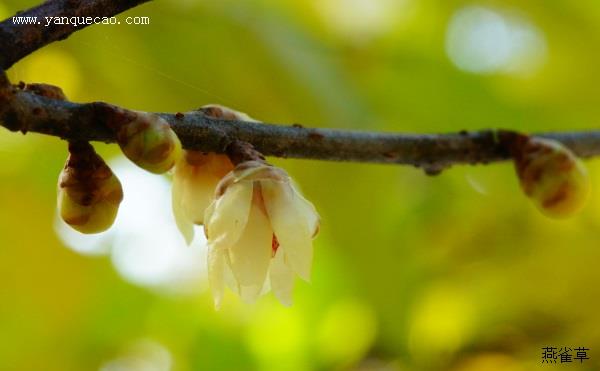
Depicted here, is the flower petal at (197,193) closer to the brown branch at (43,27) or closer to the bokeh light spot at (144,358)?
the brown branch at (43,27)

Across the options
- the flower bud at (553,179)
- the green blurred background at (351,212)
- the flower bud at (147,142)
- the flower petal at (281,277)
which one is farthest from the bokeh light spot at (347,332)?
the flower bud at (147,142)

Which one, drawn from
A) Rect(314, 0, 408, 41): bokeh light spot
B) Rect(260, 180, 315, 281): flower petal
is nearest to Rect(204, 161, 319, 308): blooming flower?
Rect(260, 180, 315, 281): flower petal

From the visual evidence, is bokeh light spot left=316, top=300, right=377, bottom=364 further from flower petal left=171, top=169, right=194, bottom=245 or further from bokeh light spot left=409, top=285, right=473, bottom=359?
flower petal left=171, top=169, right=194, bottom=245

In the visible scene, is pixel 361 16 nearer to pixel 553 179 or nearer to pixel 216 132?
pixel 553 179

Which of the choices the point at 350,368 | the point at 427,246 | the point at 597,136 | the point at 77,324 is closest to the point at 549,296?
the point at 427,246

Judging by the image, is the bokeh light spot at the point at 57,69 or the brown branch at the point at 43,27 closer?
the brown branch at the point at 43,27

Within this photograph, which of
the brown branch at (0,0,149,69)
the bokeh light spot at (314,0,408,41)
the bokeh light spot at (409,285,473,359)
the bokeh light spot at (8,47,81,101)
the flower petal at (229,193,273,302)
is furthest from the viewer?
the bokeh light spot at (314,0,408,41)

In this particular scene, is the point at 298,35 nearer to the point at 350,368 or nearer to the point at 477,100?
the point at 477,100
